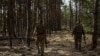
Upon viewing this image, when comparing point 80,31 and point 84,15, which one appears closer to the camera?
point 80,31

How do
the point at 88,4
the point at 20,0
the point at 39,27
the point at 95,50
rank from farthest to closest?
1. the point at 20,0
2. the point at 88,4
3. the point at 95,50
4. the point at 39,27

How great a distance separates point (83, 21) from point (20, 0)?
507 inches

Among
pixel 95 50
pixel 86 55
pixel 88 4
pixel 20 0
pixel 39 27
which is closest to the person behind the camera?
pixel 39 27

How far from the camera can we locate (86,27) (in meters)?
27.6

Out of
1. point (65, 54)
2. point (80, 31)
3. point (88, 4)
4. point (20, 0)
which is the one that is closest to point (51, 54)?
point (65, 54)

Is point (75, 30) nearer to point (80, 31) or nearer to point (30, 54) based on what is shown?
point (80, 31)

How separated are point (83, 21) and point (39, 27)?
605 inches

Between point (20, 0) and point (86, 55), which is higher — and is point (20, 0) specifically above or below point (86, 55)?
above

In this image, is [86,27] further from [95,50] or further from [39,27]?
[39,27]

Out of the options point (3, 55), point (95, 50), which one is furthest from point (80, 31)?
point (3, 55)

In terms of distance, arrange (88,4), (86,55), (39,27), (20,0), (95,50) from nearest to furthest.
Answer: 1. (39,27)
2. (86,55)
3. (95,50)
4. (88,4)
5. (20,0)

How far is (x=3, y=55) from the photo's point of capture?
13.2 m

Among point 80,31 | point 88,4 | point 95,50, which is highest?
point 88,4

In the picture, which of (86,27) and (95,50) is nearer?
(95,50)
